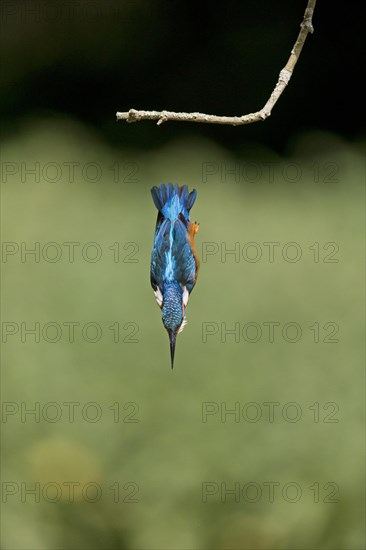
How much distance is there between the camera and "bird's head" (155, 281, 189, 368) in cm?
71

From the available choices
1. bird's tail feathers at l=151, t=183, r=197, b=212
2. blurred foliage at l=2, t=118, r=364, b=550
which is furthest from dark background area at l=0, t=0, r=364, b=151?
bird's tail feathers at l=151, t=183, r=197, b=212

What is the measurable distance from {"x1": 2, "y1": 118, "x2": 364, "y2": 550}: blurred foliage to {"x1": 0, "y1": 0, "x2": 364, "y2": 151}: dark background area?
66 cm

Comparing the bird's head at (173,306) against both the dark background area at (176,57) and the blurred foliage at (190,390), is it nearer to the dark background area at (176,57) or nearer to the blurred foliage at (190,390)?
the blurred foliage at (190,390)

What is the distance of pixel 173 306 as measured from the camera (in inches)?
28.6

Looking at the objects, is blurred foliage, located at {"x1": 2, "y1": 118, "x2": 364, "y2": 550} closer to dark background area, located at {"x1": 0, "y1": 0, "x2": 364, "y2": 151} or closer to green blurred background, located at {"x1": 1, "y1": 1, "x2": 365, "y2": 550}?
green blurred background, located at {"x1": 1, "y1": 1, "x2": 365, "y2": 550}

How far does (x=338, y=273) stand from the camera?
2.21m

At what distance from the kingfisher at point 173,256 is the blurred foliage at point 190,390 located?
1.29 m

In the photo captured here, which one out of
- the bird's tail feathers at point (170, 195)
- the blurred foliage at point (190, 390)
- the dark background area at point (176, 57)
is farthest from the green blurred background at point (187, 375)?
the bird's tail feathers at point (170, 195)

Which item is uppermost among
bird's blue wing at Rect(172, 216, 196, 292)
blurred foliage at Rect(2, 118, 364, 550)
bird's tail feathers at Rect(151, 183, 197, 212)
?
bird's tail feathers at Rect(151, 183, 197, 212)

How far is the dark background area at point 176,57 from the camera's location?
111 inches

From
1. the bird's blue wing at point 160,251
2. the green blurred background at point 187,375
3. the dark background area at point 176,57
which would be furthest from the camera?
the dark background area at point 176,57

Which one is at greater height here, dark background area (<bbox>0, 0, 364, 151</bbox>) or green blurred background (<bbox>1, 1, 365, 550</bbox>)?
dark background area (<bbox>0, 0, 364, 151</bbox>)

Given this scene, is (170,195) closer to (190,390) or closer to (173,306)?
(173,306)

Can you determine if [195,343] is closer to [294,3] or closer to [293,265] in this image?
[293,265]
